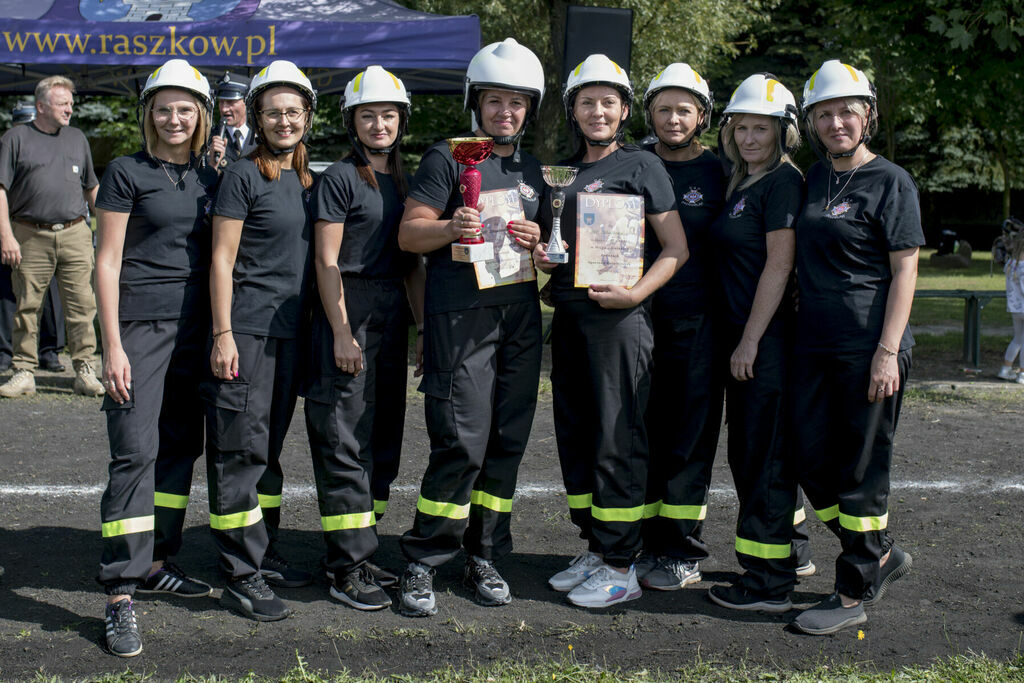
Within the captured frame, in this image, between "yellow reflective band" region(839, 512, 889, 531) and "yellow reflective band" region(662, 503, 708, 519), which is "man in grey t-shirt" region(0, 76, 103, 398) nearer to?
"yellow reflective band" region(662, 503, 708, 519)

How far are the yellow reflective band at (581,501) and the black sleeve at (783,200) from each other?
145 cm

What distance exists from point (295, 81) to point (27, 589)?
2.48 metres

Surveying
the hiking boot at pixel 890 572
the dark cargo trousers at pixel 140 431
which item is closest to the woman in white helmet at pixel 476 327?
the dark cargo trousers at pixel 140 431

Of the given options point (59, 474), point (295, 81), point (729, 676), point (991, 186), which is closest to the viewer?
point (729, 676)

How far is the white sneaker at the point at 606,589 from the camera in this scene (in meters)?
4.29

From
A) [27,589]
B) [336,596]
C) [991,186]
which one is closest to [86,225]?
[27,589]

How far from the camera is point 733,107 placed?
4301mm

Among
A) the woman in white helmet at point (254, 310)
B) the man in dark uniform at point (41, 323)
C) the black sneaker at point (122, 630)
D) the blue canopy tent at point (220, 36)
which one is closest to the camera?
the black sneaker at point (122, 630)

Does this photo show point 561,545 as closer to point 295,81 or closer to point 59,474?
point 295,81

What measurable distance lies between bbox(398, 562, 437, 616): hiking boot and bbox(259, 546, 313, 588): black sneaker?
517 millimetres

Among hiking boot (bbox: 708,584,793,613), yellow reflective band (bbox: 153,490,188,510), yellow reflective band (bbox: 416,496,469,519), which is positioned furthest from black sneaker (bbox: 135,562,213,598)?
hiking boot (bbox: 708,584,793,613)

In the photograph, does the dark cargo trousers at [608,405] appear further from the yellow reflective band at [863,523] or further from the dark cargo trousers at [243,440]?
the dark cargo trousers at [243,440]

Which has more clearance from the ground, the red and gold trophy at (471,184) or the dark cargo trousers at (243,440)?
the red and gold trophy at (471,184)

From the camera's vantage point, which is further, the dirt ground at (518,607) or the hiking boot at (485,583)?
the hiking boot at (485,583)
